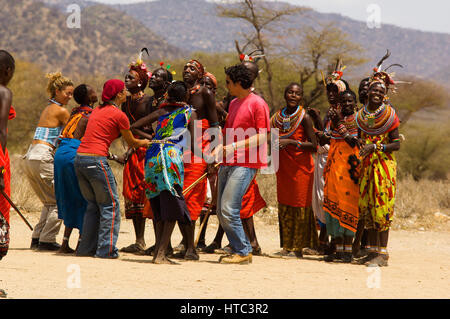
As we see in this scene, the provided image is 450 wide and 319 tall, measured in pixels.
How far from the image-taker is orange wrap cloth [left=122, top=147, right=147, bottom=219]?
25.7 ft

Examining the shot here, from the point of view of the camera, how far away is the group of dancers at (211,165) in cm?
675

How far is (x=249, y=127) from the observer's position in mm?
6758

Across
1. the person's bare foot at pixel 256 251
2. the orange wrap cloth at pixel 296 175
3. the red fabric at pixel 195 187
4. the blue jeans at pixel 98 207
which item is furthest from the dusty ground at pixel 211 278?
the orange wrap cloth at pixel 296 175

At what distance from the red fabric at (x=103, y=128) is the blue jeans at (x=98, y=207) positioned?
0.10m

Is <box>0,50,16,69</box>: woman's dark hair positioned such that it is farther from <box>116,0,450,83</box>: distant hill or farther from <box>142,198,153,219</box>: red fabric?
<box>116,0,450,83</box>: distant hill

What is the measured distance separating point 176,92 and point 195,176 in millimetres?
1030

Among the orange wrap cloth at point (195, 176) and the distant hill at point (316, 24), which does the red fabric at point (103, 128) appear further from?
the distant hill at point (316, 24)

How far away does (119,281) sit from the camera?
222 inches

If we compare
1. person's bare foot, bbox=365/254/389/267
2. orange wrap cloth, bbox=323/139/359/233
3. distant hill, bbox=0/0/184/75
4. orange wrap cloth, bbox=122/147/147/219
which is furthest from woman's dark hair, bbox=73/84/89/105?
distant hill, bbox=0/0/184/75

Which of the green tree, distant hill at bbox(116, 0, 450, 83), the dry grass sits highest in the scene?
distant hill at bbox(116, 0, 450, 83)

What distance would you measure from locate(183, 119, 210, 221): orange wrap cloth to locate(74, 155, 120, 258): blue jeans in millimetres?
775

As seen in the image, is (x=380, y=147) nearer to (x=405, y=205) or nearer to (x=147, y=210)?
(x=147, y=210)

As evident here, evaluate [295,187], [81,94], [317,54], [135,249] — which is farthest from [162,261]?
[317,54]
